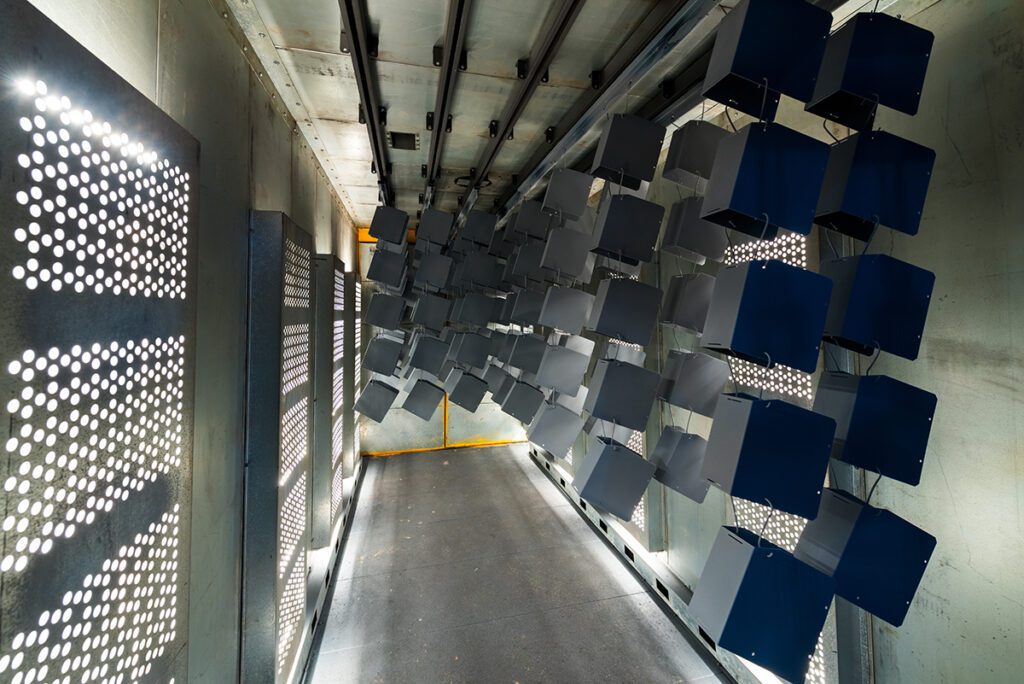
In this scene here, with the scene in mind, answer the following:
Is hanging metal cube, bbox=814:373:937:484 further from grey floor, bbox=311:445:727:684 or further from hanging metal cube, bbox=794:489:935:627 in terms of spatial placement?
grey floor, bbox=311:445:727:684

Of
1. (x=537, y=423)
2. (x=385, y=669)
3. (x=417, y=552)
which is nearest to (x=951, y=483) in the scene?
(x=537, y=423)

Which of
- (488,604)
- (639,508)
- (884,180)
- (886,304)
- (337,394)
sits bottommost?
(488,604)

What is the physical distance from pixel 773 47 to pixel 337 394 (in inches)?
144

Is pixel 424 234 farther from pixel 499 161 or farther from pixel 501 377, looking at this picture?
pixel 501 377

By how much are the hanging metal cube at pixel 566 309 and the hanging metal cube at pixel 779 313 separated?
1.19 m

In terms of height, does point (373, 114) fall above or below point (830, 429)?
above

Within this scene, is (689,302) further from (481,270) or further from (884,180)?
(481,270)

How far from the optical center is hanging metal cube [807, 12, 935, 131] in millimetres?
1167

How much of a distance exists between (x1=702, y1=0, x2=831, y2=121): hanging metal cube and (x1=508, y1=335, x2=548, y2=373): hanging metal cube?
1770 mm

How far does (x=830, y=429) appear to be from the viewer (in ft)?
3.67

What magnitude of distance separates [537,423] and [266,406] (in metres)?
1.41

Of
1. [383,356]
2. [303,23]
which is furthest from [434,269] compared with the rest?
[303,23]

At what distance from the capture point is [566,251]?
2.27 meters

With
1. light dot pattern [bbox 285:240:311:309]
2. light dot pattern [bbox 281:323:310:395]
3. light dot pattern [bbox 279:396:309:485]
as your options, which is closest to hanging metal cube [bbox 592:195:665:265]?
light dot pattern [bbox 285:240:311:309]
